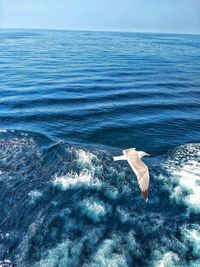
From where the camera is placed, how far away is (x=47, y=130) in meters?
36.6

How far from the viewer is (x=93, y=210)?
22.6 meters

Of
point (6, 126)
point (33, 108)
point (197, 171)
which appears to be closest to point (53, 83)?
point (33, 108)

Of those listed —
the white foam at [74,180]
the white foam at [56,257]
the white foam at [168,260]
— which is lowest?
the white foam at [56,257]

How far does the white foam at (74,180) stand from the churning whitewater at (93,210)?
0.08 metres

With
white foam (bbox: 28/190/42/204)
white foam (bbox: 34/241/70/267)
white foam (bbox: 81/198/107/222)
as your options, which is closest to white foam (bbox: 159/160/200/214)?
white foam (bbox: 81/198/107/222)

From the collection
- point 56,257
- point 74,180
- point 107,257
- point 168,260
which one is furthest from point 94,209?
point 168,260

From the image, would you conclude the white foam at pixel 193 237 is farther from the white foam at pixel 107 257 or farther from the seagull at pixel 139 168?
the white foam at pixel 107 257

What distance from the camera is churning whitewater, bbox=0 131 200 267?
1925 cm

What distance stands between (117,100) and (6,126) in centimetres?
1845

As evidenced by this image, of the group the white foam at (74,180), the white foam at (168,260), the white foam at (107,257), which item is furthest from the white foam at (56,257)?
the white foam at (74,180)

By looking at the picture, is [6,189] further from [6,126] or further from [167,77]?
[167,77]

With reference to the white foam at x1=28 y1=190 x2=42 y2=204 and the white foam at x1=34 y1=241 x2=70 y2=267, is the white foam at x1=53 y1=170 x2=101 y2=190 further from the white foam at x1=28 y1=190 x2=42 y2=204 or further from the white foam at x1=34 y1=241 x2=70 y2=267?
the white foam at x1=34 y1=241 x2=70 y2=267

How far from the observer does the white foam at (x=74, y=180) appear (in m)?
25.1

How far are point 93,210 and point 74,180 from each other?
3.76m
